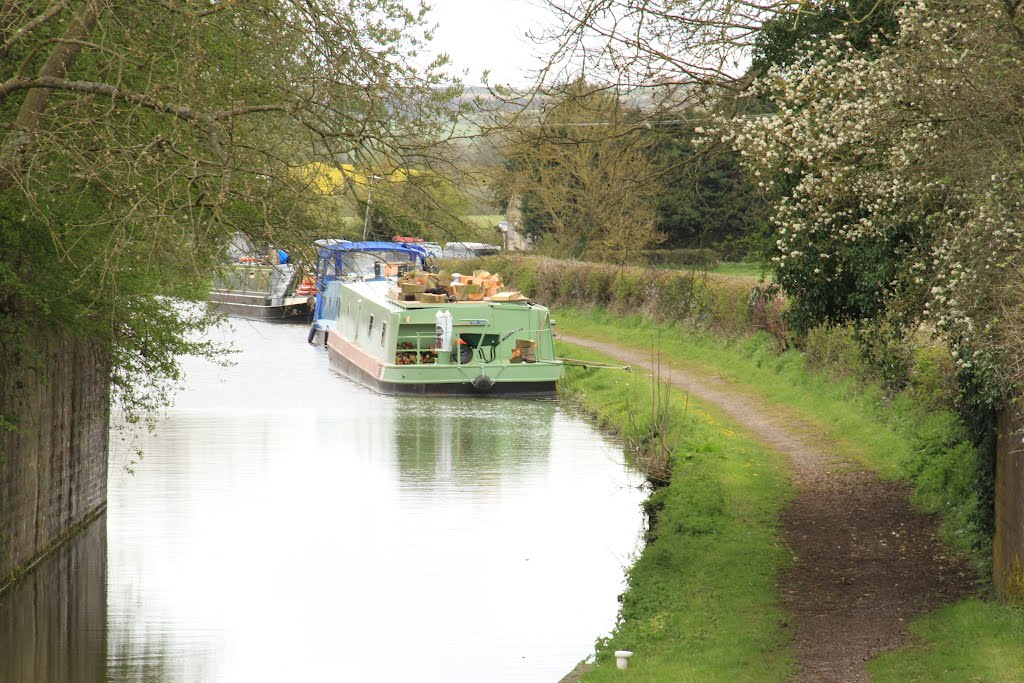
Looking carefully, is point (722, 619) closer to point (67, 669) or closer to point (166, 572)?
point (67, 669)

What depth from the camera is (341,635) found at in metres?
10.4

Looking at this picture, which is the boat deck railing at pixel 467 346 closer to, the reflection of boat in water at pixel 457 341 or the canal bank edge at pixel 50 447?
the reflection of boat in water at pixel 457 341

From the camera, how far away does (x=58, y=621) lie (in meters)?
10.7

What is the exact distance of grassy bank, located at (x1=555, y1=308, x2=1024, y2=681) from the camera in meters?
7.75

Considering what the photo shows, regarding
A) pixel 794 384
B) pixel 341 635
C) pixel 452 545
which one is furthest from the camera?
pixel 794 384

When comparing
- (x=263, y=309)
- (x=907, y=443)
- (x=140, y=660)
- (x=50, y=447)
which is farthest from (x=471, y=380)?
(x=263, y=309)

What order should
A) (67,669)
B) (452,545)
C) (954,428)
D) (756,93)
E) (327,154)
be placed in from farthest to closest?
1. (452,545)
2. (756,93)
3. (954,428)
4. (67,669)
5. (327,154)

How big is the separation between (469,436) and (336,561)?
8.06 meters

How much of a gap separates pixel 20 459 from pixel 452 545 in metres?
4.57

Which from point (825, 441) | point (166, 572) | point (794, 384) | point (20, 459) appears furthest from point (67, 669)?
point (794, 384)

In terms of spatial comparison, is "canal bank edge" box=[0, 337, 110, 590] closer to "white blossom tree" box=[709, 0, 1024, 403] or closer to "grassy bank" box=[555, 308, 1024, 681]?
"grassy bank" box=[555, 308, 1024, 681]

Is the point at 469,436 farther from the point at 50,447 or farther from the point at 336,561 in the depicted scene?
the point at 50,447

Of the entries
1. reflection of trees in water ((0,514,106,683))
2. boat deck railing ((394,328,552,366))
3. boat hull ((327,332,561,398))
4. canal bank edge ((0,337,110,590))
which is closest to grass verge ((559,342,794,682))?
reflection of trees in water ((0,514,106,683))

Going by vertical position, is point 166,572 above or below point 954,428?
below
